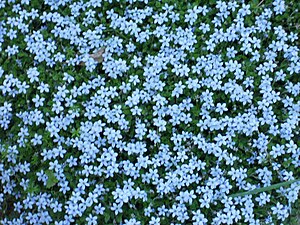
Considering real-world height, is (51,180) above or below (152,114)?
below

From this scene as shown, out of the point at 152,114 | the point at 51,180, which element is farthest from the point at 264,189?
the point at 51,180

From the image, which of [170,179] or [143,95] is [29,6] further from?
[170,179]

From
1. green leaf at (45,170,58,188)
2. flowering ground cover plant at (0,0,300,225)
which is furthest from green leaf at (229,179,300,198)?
green leaf at (45,170,58,188)

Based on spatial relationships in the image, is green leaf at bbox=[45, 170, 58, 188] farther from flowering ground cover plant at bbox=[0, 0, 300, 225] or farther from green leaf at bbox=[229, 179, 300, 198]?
green leaf at bbox=[229, 179, 300, 198]

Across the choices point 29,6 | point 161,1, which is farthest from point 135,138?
point 29,6

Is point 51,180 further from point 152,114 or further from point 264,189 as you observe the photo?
point 264,189

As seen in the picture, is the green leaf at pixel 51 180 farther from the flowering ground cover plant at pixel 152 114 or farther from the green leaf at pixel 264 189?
the green leaf at pixel 264 189

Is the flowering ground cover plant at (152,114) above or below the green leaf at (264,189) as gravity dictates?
above

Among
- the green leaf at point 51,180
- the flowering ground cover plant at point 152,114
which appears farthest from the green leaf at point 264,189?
the green leaf at point 51,180
